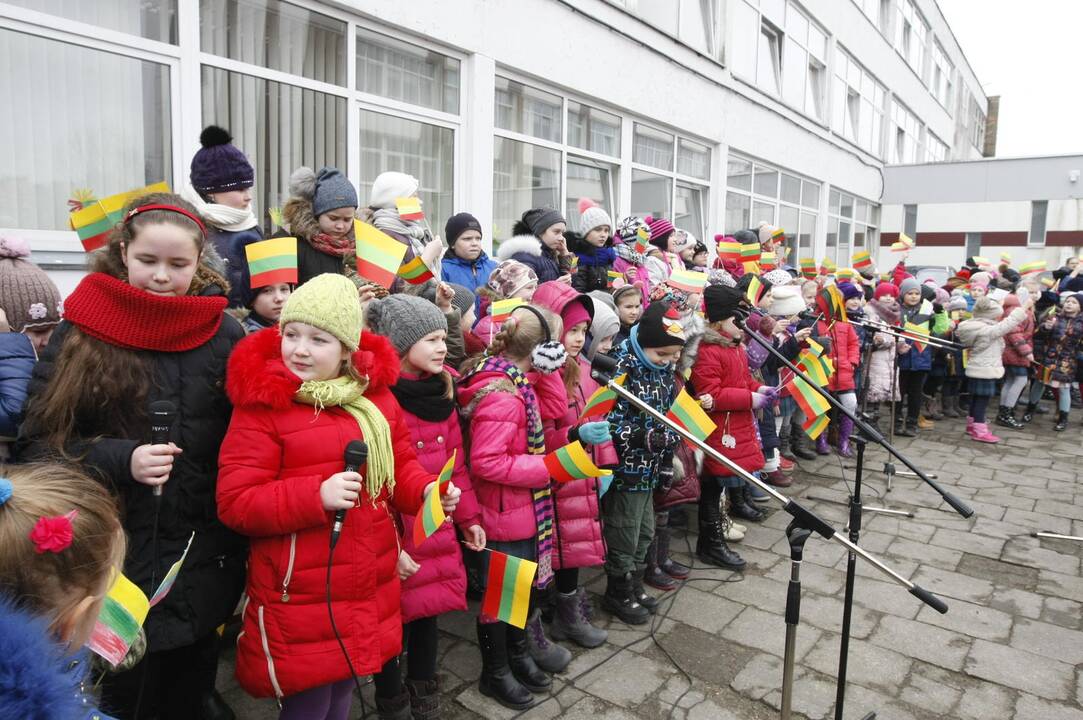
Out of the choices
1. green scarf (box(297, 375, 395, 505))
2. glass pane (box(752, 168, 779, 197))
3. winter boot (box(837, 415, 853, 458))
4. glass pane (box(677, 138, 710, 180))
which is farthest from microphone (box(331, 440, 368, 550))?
glass pane (box(752, 168, 779, 197))

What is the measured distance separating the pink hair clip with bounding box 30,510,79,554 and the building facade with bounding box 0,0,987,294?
2359mm

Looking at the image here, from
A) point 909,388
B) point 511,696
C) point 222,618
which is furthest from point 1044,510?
point 222,618

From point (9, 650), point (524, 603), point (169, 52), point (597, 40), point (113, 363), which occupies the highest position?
point (597, 40)

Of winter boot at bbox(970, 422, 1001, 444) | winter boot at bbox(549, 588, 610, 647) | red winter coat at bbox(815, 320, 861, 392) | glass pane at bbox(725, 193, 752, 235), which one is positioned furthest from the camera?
glass pane at bbox(725, 193, 752, 235)

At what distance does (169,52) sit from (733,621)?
16.8 feet

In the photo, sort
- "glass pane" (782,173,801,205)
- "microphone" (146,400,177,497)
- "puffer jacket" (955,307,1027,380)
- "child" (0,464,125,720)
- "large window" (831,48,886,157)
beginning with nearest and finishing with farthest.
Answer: "child" (0,464,125,720) → "microphone" (146,400,177,497) → "puffer jacket" (955,307,1027,380) → "glass pane" (782,173,801,205) → "large window" (831,48,886,157)

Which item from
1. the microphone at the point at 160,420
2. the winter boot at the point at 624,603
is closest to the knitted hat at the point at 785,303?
the winter boot at the point at 624,603

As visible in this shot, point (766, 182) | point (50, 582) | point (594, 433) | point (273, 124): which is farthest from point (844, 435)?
point (766, 182)

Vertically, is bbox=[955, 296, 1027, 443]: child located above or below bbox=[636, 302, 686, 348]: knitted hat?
below

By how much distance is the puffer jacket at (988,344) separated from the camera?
29.1ft

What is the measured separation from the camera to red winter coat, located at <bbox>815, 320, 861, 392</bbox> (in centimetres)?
727

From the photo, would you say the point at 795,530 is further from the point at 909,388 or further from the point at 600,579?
the point at 909,388

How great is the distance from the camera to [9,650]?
0.93m

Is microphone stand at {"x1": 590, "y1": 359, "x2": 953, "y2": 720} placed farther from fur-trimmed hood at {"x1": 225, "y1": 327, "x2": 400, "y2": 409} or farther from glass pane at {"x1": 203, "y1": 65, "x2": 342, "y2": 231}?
glass pane at {"x1": 203, "y1": 65, "x2": 342, "y2": 231}
